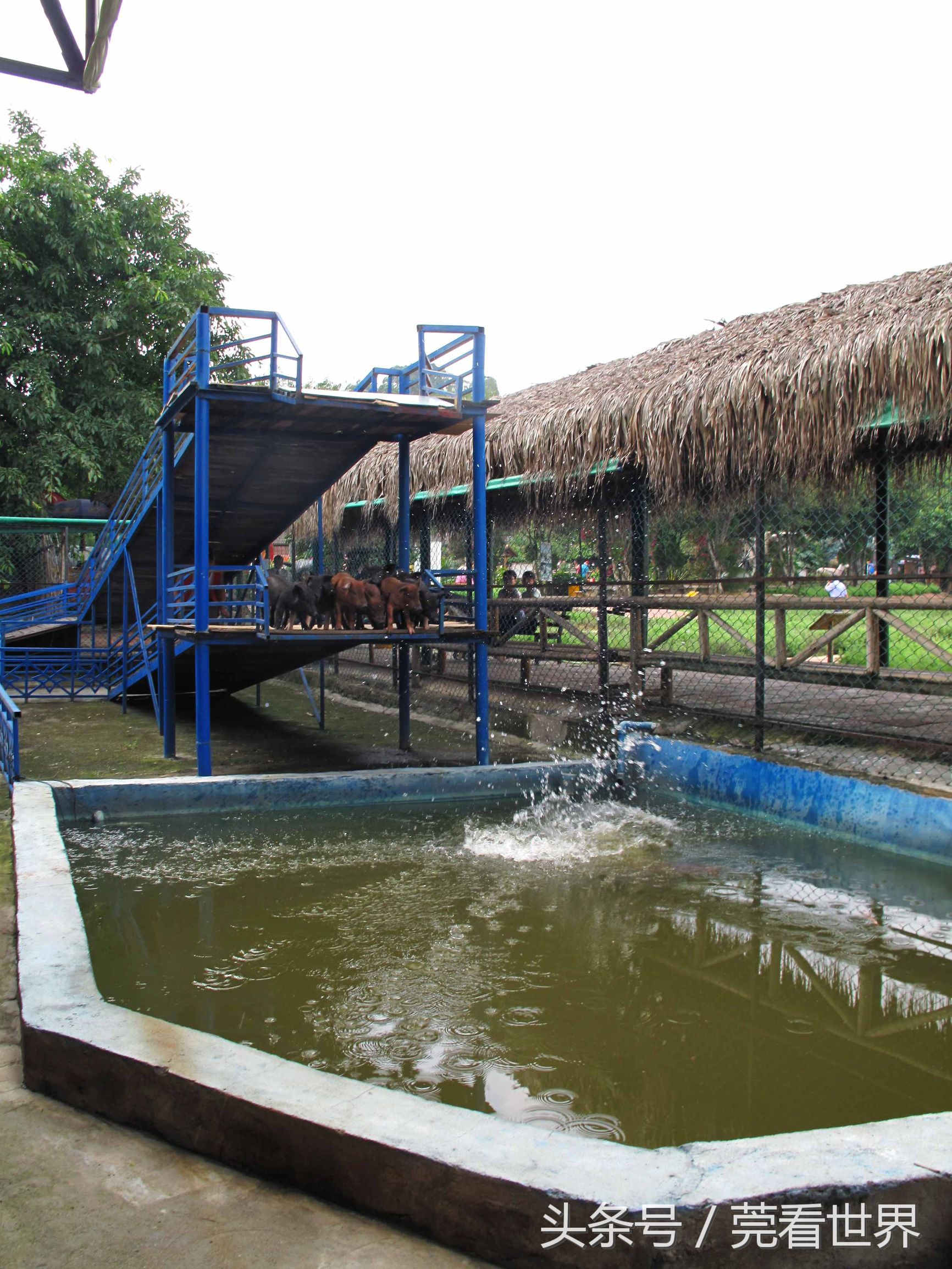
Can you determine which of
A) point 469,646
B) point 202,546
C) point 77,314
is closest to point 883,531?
point 469,646

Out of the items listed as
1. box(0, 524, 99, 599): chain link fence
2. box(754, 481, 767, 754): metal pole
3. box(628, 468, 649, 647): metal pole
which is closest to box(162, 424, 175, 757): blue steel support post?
box(628, 468, 649, 647): metal pole

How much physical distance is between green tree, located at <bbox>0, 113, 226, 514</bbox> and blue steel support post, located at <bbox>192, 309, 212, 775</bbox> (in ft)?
29.2

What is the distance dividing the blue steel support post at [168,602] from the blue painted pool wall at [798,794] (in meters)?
4.42

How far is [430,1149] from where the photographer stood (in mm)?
2250

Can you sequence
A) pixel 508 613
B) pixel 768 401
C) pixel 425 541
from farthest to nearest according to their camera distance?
pixel 425 541 → pixel 508 613 → pixel 768 401

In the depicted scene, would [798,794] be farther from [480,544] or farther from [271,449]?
[271,449]

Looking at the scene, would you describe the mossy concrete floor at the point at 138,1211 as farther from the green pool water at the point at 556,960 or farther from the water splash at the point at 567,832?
the water splash at the point at 567,832

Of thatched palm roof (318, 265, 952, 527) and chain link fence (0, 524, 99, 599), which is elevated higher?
thatched palm roof (318, 265, 952, 527)

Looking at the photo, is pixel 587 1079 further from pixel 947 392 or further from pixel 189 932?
pixel 947 392

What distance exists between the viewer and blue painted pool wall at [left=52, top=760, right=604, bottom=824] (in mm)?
6148

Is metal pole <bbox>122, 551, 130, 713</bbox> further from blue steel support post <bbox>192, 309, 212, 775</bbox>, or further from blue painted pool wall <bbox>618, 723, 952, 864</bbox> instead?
blue painted pool wall <bbox>618, 723, 952, 864</bbox>

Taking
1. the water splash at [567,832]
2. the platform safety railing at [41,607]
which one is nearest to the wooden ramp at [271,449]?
the water splash at [567,832]

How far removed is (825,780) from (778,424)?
3295 mm

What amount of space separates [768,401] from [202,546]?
4818 millimetres
